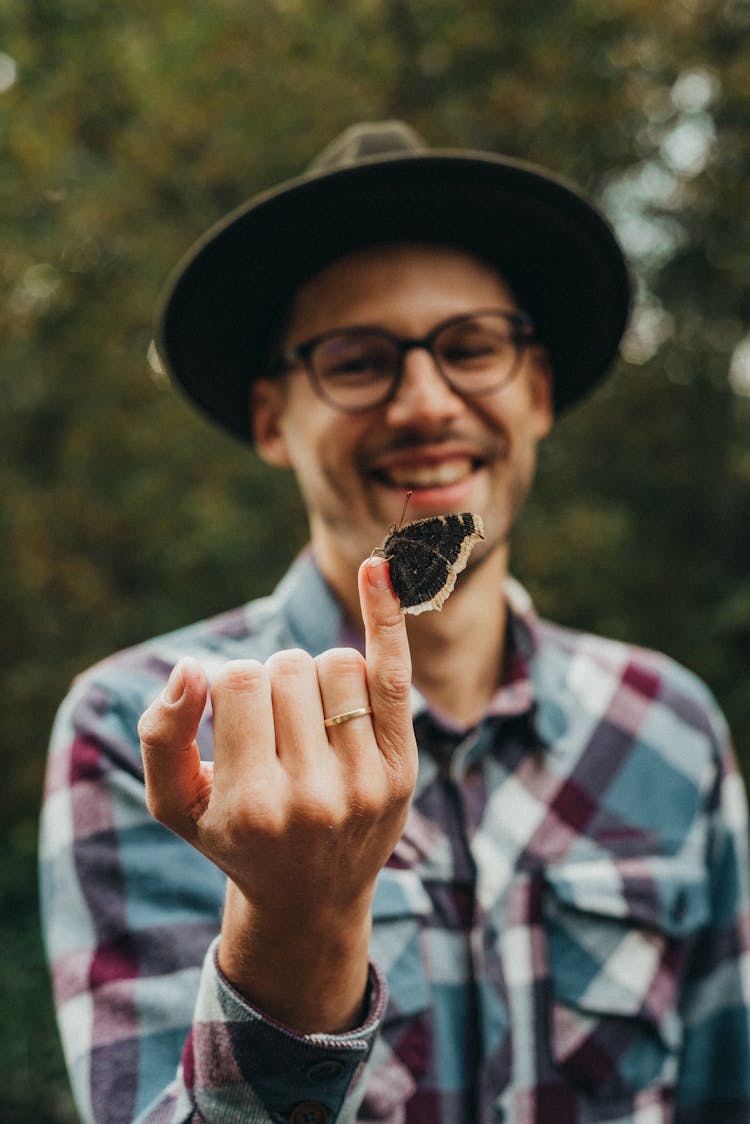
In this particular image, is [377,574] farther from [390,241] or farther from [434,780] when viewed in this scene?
[390,241]

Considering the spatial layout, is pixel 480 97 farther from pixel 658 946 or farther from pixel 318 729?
pixel 318 729

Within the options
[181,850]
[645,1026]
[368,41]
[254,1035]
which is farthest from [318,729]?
[368,41]

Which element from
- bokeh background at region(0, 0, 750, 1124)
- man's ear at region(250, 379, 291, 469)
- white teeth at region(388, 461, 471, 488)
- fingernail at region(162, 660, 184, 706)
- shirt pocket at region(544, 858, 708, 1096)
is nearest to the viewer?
fingernail at region(162, 660, 184, 706)

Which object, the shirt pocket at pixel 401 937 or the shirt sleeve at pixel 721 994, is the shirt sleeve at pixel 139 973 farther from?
the shirt sleeve at pixel 721 994

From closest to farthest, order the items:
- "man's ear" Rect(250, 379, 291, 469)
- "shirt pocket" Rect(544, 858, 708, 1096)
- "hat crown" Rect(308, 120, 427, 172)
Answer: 1. "shirt pocket" Rect(544, 858, 708, 1096)
2. "hat crown" Rect(308, 120, 427, 172)
3. "man's ear" Rect(250, 379, 291, 469)

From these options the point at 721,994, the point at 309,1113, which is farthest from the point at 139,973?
the point at 721,994

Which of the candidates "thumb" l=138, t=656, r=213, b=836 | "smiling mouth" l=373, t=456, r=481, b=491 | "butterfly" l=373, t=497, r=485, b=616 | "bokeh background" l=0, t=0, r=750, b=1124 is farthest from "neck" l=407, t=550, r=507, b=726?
"bokeh background" l=0, t=0, r=750, b=1124

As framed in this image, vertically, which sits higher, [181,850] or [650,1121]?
[181,850]

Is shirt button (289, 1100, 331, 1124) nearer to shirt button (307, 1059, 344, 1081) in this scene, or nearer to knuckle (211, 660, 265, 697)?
shirt button (307, 1059, 344, 1081)
